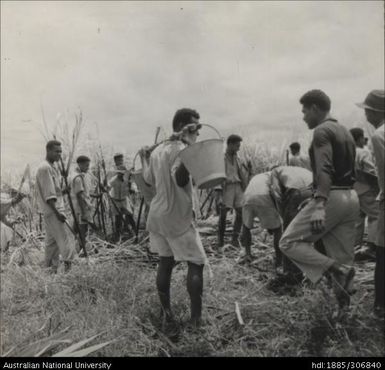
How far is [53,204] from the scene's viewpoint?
5.82 metres

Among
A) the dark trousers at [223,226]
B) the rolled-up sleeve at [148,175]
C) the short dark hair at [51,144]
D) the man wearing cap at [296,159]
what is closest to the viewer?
the rolled-up sleeve at [148,175]

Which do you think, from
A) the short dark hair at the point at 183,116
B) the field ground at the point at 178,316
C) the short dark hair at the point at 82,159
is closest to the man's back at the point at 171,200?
the short dark hair at the point at 183,116

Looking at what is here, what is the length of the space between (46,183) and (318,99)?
3.55 metres

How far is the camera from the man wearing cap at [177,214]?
3598mm

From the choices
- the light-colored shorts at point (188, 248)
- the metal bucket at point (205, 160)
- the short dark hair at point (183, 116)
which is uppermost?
the short dark hair at point (183, 116)

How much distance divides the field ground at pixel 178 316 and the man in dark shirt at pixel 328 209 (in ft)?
0.65

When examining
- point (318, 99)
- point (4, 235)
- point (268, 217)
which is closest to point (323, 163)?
point (318, 99)

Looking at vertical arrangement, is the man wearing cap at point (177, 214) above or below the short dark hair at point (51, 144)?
below

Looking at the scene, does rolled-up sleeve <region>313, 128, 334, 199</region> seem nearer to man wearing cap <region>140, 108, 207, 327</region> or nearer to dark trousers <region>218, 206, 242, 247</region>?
man wearing cap <region>140, 108, 207, 327</region>

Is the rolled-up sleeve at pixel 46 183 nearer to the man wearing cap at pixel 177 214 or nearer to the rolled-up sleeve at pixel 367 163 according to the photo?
the man wearing cap at pixel 177 214

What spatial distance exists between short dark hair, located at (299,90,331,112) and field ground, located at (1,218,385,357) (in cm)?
133

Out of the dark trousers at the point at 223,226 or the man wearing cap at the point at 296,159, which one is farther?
the man wearing cap at the point at 296,159
